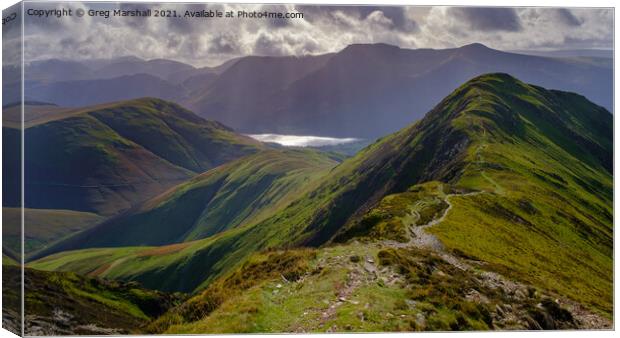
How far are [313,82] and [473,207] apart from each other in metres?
48.3

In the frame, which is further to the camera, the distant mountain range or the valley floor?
the distant mountain range

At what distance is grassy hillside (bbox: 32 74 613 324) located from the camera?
44.5 meters

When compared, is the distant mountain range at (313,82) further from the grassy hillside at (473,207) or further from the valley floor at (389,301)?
the valley floor at (389,301)

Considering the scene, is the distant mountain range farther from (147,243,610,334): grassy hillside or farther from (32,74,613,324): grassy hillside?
(147,243,610,334): grassy hillside

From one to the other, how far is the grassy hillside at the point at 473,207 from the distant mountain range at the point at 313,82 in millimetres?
8688

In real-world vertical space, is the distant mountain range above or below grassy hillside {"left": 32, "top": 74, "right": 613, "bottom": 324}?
above

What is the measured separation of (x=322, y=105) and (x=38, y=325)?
85.8 meters

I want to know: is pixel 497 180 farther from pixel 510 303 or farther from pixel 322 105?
pixel 322 105

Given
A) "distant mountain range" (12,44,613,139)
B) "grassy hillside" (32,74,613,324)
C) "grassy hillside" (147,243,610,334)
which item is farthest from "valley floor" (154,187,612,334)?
"distant mountain range" (12,44,613,139)

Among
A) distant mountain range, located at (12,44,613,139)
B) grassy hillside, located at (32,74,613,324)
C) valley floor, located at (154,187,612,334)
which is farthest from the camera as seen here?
distant mountain range, located at (12,44,613,139)

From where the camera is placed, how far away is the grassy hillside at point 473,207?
44.5m

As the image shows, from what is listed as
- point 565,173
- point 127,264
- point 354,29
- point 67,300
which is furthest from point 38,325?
point 127,264

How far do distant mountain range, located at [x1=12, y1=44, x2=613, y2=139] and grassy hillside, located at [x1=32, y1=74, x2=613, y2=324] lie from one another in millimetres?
8688

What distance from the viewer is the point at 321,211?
5581 inches
